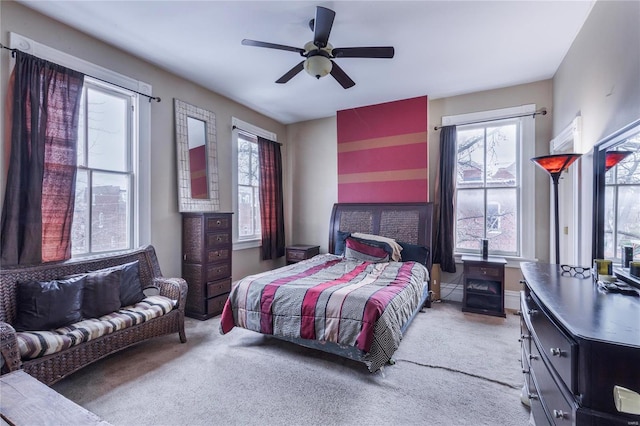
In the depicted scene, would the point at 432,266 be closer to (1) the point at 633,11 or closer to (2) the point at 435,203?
(2) the point at 435,203

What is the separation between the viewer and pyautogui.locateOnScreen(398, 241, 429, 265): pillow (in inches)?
151

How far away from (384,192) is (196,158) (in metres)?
2.83

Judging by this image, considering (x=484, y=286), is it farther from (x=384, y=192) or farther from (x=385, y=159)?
(x=385, y=159)

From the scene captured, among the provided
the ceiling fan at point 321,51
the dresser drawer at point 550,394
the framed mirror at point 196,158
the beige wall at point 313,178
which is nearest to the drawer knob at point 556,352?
the dresser drawer at point 550,394

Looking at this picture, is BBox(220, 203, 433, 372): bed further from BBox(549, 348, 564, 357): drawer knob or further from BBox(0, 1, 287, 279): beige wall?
BBox(0, 1, 287, 279): beige wall

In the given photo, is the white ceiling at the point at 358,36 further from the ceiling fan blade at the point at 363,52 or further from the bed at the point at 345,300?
the bed at the point at 345,300

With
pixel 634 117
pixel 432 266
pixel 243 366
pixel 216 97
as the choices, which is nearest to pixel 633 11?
pixel 634 117

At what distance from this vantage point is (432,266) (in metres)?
4.11

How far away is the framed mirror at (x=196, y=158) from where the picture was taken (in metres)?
3.61

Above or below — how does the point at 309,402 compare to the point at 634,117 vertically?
below

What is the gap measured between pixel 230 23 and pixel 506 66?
122 inches

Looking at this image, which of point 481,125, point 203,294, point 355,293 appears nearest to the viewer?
point 355,293

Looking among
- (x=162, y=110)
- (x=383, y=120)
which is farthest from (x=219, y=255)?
(x=383, y=120)

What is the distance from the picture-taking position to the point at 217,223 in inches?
142
